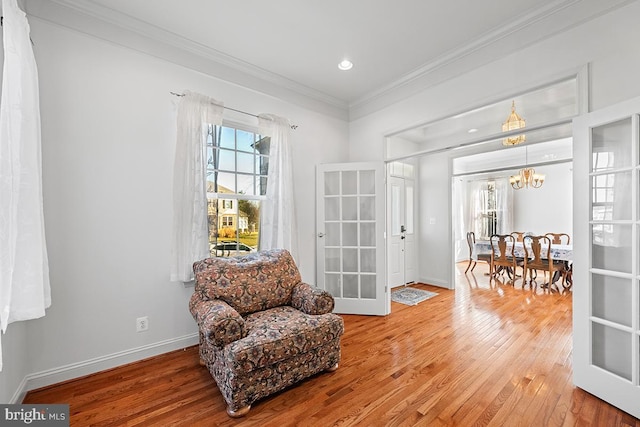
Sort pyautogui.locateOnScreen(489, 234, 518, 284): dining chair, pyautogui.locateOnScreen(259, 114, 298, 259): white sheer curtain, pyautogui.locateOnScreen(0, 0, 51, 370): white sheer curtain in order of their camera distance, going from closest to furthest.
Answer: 1. pyautogui.locateOnScreen(0, 0, 51, 370): white sheer curtain
2. pyautogui.locateOnScreen(259, 114, 298, 259): white sheer curtain
3. pyautogui.locateOnScreen(489, 234, 518, 284): dining chair

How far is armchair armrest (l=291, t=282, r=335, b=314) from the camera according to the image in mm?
2334

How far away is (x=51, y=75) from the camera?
2105 millimetres

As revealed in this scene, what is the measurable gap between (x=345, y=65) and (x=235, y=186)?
5.89 ft

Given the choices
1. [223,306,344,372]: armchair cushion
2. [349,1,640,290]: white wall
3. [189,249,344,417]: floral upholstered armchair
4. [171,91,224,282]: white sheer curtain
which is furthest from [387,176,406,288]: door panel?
[171,91,224,282]: white sheer curtain

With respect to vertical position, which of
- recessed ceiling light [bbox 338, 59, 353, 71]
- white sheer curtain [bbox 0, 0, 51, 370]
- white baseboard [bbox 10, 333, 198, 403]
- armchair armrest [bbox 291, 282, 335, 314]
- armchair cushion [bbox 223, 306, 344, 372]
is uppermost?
recessed ceiling light [bbox 338, 59, 353, 71]

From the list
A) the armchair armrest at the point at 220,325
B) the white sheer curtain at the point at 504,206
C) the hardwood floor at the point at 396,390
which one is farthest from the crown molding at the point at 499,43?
the white sheer curtain at the point at 504,206

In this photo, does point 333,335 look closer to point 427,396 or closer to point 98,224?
point 427,396

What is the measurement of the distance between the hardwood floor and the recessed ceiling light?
9.53 feet

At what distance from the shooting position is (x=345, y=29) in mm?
2502

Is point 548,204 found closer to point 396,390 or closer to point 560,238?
point 560,238

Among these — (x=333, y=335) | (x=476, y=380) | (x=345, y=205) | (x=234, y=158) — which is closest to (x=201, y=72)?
(x=234, y=158)

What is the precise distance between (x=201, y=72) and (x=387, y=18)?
1833 millimetres

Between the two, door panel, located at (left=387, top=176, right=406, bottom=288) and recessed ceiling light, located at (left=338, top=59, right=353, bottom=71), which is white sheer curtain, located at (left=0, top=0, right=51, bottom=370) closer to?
recessed ceiling light, located at (left=338, top=59, right=353, bottom=71)

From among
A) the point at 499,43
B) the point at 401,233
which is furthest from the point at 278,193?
the point at 401,233
